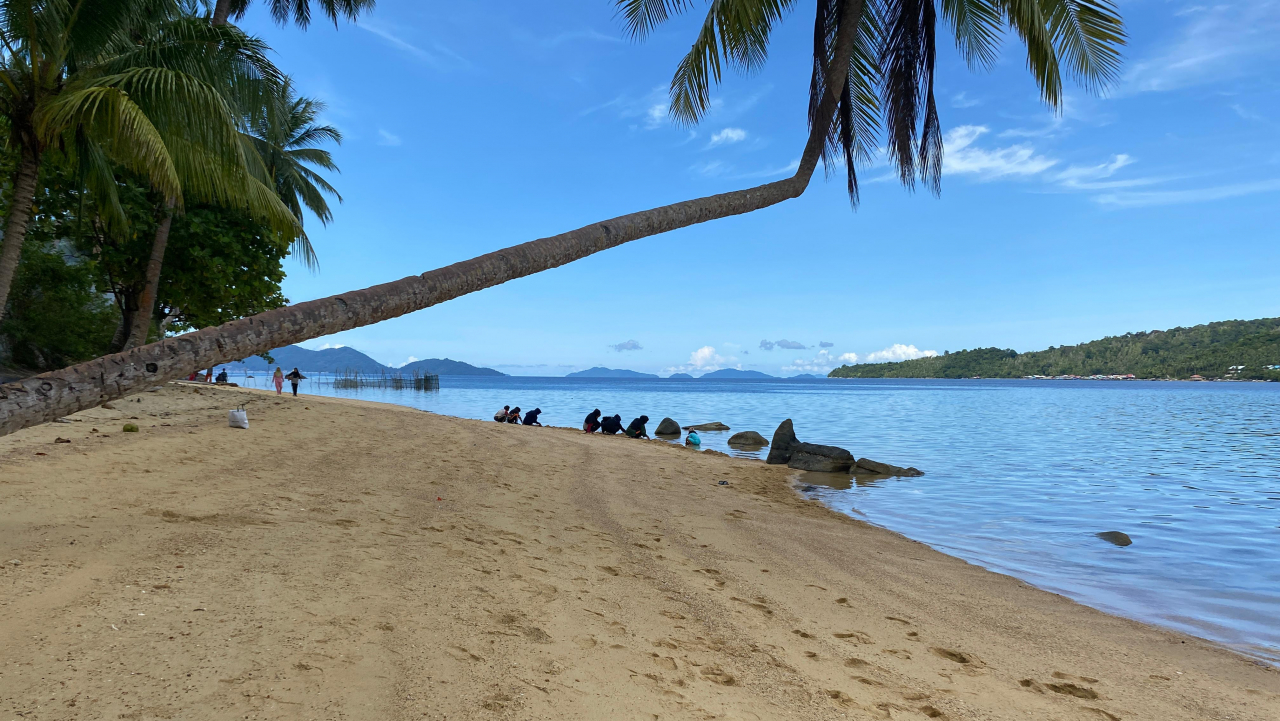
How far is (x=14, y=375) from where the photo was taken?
41.9 ft

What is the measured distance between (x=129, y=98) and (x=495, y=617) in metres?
7.85

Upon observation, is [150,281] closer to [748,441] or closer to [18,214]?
[18,214]

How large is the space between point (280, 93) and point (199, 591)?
876 cm

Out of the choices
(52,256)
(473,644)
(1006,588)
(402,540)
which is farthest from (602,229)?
(52,256)

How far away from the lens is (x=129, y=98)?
23.3 ft

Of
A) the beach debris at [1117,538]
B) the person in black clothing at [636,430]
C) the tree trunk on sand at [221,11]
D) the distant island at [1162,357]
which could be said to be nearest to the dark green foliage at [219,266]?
the tree trunk on sand at [221,11]

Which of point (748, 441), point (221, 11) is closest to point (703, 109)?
point (748, 441)

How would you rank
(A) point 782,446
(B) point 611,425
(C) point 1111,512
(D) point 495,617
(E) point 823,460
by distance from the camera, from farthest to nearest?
(B) point 611,425 < (A) point 782,446 < (E) point 823,460 < (C) point 1111,512 < (D) point 495,617

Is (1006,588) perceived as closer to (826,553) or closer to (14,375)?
(826,553)

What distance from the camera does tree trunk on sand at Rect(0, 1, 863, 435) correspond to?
9.71 ft

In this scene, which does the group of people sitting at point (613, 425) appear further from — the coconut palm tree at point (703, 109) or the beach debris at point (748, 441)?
the coconut palm tree at point (703, 109)

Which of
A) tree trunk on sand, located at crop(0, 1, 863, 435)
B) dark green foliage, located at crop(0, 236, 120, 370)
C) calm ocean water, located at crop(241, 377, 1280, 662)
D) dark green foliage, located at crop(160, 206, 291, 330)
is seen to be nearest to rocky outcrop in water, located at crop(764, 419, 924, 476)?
calm ocean water, located at crop(241, 377, 1280, 662)

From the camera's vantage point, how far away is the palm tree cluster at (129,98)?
23.0 ft

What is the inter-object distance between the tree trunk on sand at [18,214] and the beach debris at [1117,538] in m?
13.2
